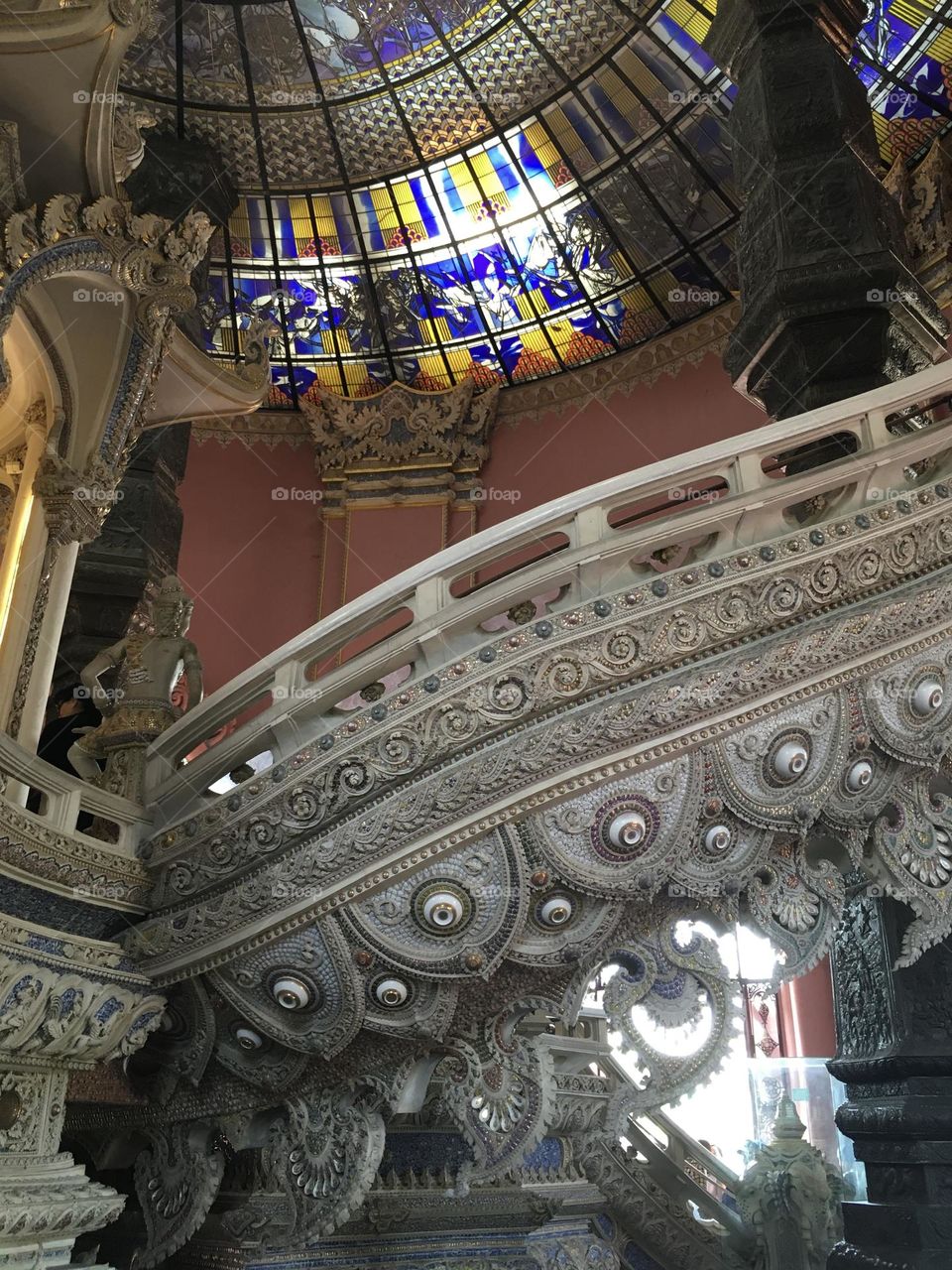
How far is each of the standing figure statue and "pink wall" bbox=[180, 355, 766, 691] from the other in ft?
24.6

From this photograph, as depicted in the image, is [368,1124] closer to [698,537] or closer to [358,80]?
[698,537]

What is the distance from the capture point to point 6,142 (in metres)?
4.29

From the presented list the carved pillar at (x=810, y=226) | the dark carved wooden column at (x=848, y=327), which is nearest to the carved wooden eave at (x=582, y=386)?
the dark carved wooden column at (x=848, y=327)

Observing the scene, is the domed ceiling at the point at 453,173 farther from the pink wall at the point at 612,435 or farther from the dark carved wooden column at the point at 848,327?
the dark carved wooden column at the point at 848,327

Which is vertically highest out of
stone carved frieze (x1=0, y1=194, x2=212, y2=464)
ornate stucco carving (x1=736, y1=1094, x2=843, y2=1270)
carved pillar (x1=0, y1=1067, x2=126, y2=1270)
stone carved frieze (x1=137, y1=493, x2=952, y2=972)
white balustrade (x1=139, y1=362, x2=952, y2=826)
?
stone carved frieze (x1=0, y1=194, x2=212, y2=464)

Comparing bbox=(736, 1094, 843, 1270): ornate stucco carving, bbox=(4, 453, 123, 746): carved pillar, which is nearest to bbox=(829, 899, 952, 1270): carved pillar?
bbox=(736, 1094, 843, 1270): ornate stucco carving

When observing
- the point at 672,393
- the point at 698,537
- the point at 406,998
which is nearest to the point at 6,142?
the point at 698,537

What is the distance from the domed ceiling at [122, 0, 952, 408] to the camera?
1115 centimetres

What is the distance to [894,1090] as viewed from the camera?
4.72 meters

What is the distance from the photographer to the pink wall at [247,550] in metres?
12.4

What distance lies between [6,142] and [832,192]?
13.5 feet

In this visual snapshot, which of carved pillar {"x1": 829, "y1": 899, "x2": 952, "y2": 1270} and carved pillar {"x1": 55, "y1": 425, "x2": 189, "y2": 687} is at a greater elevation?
carved pillar {"x1": 55, "y1": 425, "x2": 189, "y2": 687}

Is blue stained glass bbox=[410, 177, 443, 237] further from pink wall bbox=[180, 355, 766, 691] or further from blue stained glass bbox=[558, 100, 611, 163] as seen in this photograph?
pink wall bbox=[180, 355, 766, 691]

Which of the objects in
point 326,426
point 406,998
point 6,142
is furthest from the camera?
point 326,426
